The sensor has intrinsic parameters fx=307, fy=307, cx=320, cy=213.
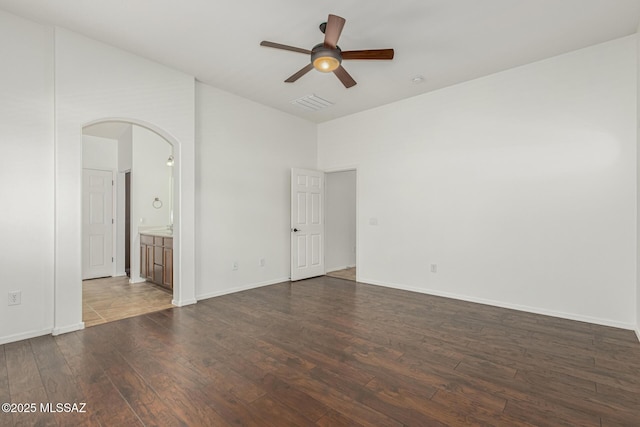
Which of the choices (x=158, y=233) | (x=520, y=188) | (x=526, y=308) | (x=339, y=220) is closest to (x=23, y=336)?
(x=158, y=233)

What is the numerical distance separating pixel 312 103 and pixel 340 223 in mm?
2826

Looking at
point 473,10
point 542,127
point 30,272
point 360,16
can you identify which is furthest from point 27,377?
point 542,127

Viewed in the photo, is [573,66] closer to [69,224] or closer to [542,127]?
[542,127]

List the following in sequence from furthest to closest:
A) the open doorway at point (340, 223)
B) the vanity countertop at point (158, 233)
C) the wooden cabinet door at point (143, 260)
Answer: the open doorway at point (340, 223)
the wooden cabinet door at point (143, 260)
the vanity countertop at point (158, 233)

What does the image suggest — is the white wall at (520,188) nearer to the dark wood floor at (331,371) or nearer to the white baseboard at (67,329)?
the dark wood floor at (331,371)

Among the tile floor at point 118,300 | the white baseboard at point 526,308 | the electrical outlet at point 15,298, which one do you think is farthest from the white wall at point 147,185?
the white baseboard at point 526,308

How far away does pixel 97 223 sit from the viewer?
6234 millimetres

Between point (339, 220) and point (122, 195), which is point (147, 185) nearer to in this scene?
point (122, 195)

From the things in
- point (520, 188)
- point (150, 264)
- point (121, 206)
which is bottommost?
point (150, 264)

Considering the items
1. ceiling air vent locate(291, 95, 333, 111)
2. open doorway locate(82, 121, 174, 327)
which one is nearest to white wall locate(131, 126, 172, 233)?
open doorway locate(82, 121, 174, 327)

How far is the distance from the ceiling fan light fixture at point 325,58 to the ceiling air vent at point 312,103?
198 centimetres

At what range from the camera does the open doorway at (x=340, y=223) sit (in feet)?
21.9

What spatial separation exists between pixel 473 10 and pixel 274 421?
3703mm

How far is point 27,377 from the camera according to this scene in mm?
2316
